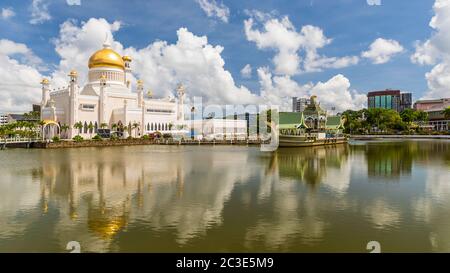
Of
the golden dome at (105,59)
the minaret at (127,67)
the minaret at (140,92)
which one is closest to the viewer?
the golden dome at (105,59)

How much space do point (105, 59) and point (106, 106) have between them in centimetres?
1115

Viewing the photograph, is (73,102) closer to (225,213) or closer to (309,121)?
(309,121)

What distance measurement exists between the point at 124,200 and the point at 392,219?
10.6 metres

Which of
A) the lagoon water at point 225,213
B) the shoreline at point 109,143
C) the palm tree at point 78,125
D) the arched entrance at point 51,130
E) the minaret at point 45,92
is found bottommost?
the lagoon water at point 225,213

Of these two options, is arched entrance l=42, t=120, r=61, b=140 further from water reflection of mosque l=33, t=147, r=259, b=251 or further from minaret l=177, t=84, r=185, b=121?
water reflection of mosque l=33, t=147, r=259, b=251

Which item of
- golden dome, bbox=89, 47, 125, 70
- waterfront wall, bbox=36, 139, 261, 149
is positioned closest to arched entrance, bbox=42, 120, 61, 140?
waterfront wall, bbox=36, 139, 261, 149

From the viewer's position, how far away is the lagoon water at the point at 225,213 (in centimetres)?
931

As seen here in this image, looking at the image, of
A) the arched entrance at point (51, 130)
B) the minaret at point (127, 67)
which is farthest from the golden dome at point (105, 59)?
the arched entrance at point (51, 130)

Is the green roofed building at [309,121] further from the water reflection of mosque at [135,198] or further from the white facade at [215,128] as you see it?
the water reflection of mosque at [135,198]

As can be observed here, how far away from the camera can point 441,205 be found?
44.5 ft

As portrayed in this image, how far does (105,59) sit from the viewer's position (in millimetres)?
73938

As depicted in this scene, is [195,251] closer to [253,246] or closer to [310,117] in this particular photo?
[253,246]

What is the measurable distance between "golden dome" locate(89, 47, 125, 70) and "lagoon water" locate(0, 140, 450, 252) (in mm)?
57855

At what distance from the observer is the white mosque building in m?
65.8
